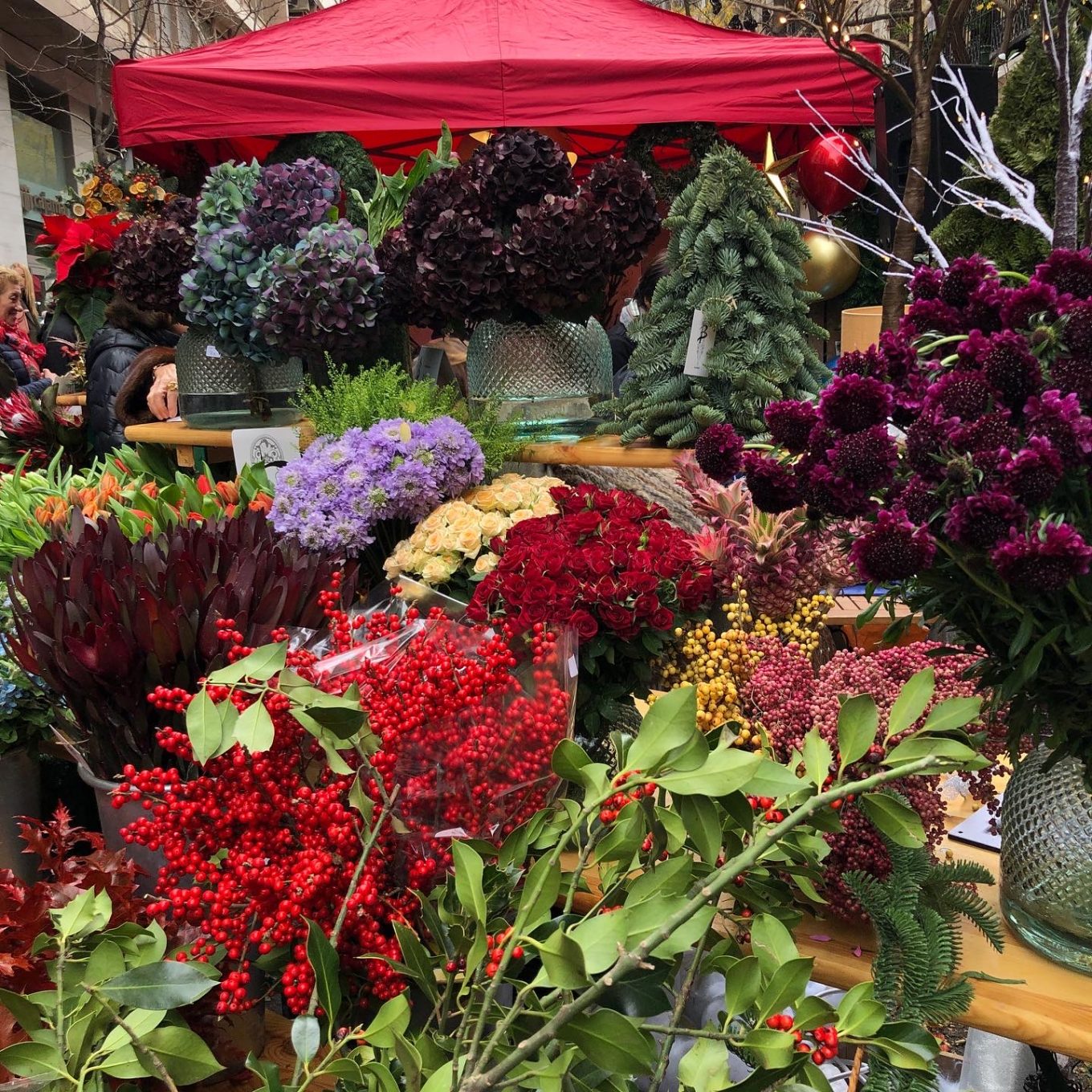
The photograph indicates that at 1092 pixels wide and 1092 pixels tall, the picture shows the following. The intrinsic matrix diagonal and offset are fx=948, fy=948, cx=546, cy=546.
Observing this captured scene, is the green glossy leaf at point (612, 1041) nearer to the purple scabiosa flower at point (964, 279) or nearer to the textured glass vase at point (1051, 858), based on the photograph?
the textured glass vase at point (1051, 858)

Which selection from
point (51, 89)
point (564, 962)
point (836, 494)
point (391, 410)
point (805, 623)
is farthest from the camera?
point (51, 89)

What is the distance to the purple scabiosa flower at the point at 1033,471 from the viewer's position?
61 cm

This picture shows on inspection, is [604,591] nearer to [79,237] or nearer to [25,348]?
[79,237]

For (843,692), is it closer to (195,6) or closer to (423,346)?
(423,346)

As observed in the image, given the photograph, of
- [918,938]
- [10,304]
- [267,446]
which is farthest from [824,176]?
[10,304]

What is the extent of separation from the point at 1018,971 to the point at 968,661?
28 cm

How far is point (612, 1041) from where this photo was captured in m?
0.51

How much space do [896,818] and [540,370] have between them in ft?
4.16

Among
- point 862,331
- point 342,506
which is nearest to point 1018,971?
point 342,506

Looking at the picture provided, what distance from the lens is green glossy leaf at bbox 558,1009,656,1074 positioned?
51 centimetres

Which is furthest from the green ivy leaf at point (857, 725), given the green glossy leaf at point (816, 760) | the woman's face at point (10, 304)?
the woman's face at point (10, 304)

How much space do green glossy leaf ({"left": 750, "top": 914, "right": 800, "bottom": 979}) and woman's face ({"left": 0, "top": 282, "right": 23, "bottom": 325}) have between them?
5.77 m

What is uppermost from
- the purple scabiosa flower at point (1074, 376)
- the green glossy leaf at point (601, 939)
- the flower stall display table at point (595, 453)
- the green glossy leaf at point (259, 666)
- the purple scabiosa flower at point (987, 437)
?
the purple scabiosa flower at point (1074, 376)

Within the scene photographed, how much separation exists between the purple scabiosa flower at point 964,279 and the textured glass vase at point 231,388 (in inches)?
66.7
